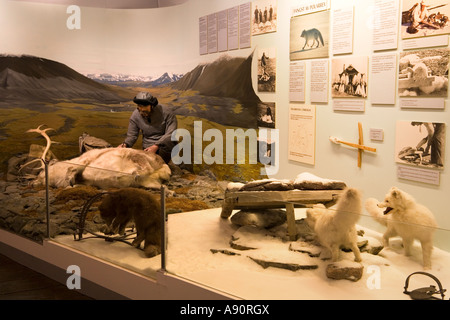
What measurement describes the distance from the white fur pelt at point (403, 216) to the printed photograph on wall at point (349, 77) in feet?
7.64

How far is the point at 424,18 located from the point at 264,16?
241 cm

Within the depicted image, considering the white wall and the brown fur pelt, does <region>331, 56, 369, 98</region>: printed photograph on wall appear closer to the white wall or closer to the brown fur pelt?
the white wall

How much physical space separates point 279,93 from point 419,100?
2.10 meters

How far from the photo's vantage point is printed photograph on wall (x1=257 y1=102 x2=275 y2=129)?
22.1 feet

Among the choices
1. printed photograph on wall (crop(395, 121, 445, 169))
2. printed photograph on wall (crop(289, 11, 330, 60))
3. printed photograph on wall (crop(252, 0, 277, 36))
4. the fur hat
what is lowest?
printed photograph on wall (crop(395, 121, 445, 169))

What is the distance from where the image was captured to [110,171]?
12.5 ft

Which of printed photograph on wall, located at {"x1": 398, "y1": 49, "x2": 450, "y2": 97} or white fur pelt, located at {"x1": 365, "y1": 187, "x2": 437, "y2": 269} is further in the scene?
printed photograph on wall, located at {"x1": 398, "y1": 49, "x2": 450, "y2": 97}

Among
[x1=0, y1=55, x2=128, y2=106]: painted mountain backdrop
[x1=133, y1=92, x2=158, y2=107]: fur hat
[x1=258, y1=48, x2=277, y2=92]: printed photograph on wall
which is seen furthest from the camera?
[x1=0, y1=55, x2=128, y2=106]: painted mountain backdrop

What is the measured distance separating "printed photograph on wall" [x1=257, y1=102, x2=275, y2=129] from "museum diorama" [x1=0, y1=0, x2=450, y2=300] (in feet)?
0.09

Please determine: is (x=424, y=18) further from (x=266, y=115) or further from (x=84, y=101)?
(x=84, y=101)

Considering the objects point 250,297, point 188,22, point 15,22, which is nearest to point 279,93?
point 188,22

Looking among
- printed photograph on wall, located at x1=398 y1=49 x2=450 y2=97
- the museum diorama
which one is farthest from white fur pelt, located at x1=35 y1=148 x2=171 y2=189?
printed photograph on wall, located at x1=398 y1=49 x2=450 y2=97

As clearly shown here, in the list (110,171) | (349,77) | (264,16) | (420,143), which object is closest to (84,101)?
(264,16)

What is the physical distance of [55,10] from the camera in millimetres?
8750
